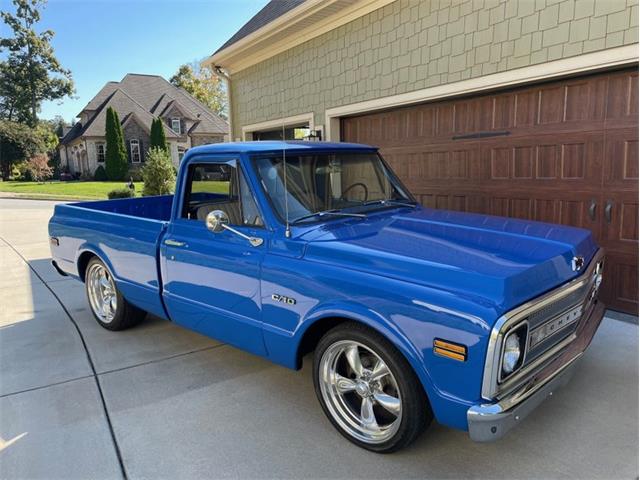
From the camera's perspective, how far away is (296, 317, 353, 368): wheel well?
2.93 meters

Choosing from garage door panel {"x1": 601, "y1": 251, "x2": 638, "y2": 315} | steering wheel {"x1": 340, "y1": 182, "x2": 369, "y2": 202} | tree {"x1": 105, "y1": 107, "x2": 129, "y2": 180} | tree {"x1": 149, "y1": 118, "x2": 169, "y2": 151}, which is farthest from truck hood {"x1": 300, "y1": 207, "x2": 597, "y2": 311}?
tree {"x1": 105, "y1": 107, "x2": 129, "y2": 180}

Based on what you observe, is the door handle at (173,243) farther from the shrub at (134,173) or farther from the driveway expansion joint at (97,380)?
the shrub at (134,173)

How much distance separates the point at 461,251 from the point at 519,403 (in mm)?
848

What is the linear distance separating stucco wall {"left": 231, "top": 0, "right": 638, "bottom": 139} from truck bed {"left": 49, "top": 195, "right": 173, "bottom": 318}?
12.7 ft

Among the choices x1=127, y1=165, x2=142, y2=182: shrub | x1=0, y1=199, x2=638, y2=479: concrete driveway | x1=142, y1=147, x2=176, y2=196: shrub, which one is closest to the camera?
x1=0, y1=199, x2=638, y2=479: concrete driveway

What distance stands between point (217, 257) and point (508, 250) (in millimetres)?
1955

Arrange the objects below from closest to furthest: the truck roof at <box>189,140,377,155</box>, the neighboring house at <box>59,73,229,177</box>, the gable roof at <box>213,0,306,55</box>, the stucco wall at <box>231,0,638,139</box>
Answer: the truck roof at <box>189,140,377,155</box>, the stucco wall at <box>231,0,638,139</box>, the gable roof at <box>213,0,306,55</box>, the neighboring house at <box>59,73,229,177</box>

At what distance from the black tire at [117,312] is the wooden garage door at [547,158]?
13.7 ft

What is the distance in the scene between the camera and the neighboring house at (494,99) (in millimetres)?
4816

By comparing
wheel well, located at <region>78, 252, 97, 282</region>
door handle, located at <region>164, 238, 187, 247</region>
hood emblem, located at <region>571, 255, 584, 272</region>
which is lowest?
wheel well, located at <region>78, 252, 97, 282</region>

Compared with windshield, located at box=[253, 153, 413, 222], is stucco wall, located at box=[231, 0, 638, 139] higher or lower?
higher

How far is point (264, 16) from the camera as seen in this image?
10.3 meters

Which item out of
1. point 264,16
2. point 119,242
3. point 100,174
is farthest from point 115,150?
point 119,242

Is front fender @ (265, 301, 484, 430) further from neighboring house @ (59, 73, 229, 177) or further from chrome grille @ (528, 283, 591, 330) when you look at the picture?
neighboring house @ (59, 73, 229, 177)
